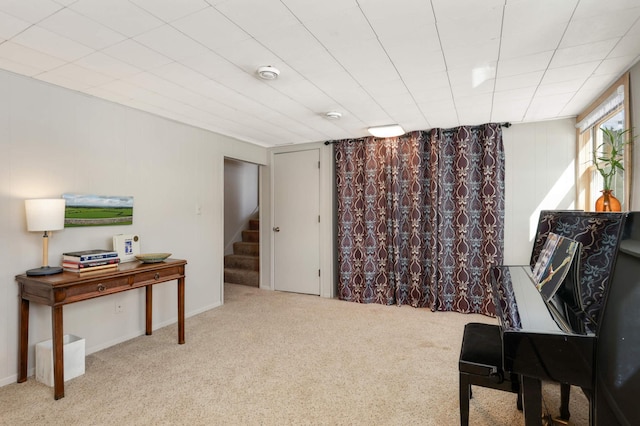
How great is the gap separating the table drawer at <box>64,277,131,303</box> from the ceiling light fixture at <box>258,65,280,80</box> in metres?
1.89

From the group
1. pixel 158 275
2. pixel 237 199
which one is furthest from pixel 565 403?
pixel 237 199

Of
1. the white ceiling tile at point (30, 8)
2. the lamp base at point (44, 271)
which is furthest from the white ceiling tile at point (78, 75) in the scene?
the lamp base at point (44, 271)

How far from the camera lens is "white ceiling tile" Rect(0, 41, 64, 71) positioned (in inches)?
79.0

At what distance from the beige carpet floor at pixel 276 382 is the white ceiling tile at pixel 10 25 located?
2.19 meters

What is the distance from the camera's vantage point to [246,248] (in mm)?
6090

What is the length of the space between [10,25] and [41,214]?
3.88 feet

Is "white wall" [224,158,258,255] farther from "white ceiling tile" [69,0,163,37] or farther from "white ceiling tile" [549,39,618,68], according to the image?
"white ceiling tile" [549,39,618,68]

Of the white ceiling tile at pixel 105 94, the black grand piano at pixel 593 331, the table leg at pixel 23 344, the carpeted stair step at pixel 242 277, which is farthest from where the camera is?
the carpeted stair step at pixel 242 277

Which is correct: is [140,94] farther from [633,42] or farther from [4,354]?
[633,42]

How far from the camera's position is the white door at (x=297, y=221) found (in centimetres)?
483

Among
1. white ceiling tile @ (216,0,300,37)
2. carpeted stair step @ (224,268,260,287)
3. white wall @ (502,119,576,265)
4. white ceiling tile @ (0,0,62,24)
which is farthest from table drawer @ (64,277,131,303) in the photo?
white wall @ (502,119,576,265)

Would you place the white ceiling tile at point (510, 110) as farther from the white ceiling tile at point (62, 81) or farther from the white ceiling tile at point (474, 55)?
the white ceiling tile at point (62, 81)

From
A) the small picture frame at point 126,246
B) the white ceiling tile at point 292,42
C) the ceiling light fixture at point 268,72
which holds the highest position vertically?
the white ceiling tile at point 292,42

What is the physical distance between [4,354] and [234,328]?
1742 millimetres
